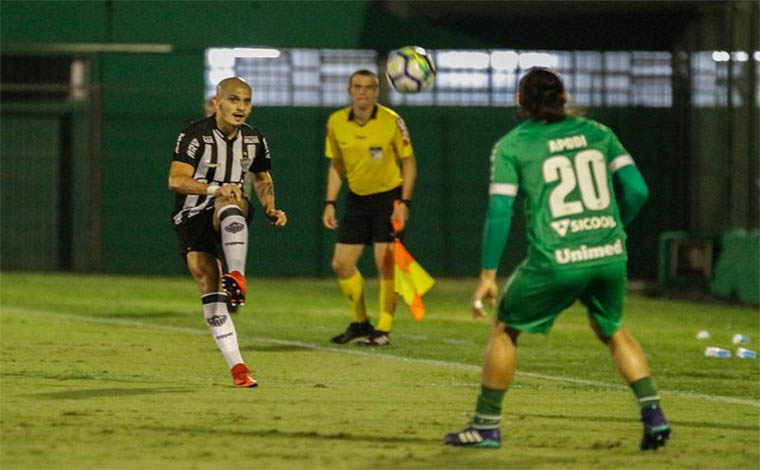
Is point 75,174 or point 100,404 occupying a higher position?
point 75,174

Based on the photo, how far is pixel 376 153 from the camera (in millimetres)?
14477

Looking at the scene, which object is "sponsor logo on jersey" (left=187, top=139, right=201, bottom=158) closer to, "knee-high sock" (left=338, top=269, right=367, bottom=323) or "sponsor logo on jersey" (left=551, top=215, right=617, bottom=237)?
"sponsor logo on jersey" (left=551, top=215, right=617, bottom=237)

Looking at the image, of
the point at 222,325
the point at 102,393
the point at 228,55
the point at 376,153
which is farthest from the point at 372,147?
the point at 228,55

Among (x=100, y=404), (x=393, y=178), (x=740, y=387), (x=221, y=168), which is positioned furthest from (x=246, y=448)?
(x=393, y=178)

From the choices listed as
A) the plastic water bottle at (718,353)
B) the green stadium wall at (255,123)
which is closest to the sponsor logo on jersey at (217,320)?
the plastic water bottle at (718,353)

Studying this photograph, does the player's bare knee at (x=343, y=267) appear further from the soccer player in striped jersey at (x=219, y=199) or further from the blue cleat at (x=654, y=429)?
the blue cleat at (x=654, y=429)

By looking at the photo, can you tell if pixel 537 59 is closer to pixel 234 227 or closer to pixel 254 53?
pixel 254 53

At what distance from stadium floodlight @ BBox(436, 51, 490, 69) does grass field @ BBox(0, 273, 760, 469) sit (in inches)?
411

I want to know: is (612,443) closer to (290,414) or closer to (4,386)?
(290,414)

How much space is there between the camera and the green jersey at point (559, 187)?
7.98 m

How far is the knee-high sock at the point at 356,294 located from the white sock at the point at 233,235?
3997mm

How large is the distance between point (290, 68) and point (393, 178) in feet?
45.4

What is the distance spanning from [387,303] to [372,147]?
1.40 m

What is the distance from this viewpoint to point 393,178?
1462 cm
